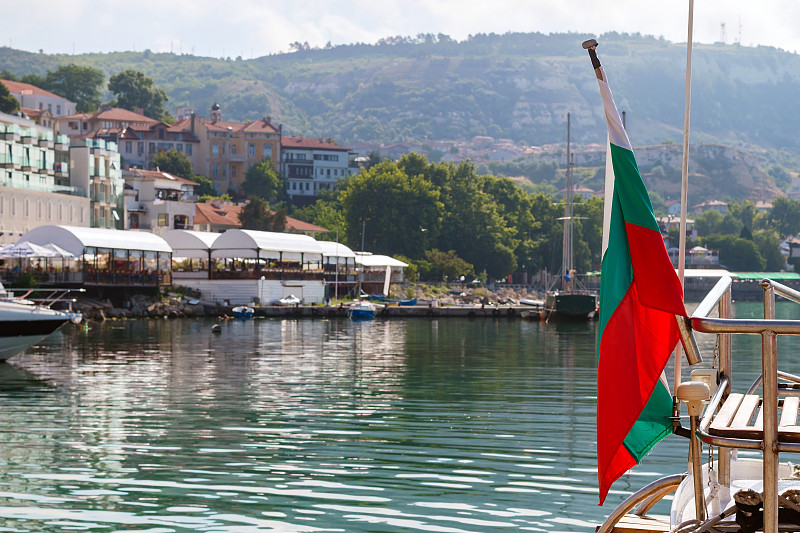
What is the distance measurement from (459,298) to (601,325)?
101524 mm

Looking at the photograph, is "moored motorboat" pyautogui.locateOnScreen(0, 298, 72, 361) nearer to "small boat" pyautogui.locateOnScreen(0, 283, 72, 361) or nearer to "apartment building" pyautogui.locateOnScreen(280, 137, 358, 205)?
"small boat" pyautogui.locateOnScreen(0, 283, 72, 361)

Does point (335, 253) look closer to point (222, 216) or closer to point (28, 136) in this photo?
point (222, 216)

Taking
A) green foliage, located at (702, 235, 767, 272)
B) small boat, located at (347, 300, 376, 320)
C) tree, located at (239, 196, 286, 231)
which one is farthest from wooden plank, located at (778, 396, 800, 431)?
green foliage, located at (702, 235, 767, 272)

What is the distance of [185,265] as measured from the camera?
83.2m

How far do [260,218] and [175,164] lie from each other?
45.1 meters

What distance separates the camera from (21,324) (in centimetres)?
3700

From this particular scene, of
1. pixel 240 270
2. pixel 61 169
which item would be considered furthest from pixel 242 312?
pixel 61 169

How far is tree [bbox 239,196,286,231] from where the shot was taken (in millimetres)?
114375

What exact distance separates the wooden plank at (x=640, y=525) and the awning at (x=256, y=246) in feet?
251

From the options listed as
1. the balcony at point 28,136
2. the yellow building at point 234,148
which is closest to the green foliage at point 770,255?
the yellow building at point 234,148

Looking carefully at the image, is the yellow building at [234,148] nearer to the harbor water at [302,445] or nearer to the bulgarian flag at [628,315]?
the harbor water at [302,445]

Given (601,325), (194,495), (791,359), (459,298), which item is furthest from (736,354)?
(459,298)

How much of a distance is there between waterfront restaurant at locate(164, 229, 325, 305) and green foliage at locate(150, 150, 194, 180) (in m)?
66.2

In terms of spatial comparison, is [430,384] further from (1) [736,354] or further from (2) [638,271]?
(2) [638,271]
